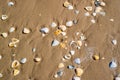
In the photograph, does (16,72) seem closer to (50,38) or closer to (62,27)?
(50,38)

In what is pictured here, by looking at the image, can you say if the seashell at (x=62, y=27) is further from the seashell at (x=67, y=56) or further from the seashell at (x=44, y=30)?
the seashell at (x=67, y=56)

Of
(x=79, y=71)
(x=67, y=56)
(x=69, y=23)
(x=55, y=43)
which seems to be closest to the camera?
(x=79, y=71)

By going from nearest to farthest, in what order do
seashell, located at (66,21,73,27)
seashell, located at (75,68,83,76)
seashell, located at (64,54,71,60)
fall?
seashell, located at (75,68,83,76), seashell, located at (64,54,71,60), seashell, located at (66,21,73,27)

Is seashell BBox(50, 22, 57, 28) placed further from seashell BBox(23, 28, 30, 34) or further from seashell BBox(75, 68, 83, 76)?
seashell BBox(75, 68, 83, 76)

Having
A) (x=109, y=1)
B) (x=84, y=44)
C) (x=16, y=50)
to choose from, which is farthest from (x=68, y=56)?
(x=109, y=1)

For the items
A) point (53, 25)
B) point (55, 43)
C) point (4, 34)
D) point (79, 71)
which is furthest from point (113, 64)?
point (4, 34)

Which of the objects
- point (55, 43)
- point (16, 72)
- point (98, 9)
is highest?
point (98, 9)

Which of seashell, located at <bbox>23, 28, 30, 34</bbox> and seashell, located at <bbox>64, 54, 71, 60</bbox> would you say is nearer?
seashell, located at <bbox>64, 54, 71, 60</bbox>

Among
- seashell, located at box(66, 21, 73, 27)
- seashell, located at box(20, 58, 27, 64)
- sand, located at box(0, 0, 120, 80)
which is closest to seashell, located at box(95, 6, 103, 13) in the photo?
sand, located at box(0, 0, 120, 80)

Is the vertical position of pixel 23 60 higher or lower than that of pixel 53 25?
lower
